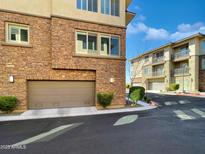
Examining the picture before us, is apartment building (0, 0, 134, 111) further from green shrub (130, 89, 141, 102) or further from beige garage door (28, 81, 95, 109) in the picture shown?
green shrub (130, 89, 141, 102)

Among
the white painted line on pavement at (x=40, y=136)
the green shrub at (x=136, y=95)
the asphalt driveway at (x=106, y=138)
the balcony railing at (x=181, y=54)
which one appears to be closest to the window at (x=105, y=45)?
the green shrub at (x=136, y=95)

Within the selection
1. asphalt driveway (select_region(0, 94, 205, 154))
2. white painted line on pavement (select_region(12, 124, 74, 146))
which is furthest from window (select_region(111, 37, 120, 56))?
white painted line on pavement (select_region(12, 124, 74, 146))

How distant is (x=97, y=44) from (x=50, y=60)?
3.76 meters

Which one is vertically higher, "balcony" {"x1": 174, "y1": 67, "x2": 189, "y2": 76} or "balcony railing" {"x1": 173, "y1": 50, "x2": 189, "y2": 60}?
"balcony railing" {"x1": 173, "y1": 50, "x2": 189, "y2": 60}

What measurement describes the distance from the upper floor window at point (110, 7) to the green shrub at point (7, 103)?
9184 millimetres

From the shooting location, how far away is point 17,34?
993 cm

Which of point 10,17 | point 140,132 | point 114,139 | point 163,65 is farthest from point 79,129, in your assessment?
point 163,65

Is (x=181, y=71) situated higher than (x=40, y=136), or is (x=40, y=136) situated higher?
(x=181, y=71)

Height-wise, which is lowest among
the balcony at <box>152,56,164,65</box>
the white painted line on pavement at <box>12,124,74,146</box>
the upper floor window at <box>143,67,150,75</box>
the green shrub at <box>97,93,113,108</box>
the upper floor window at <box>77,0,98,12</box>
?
the white painted line on pavement at <box>12,124,74,146</box>

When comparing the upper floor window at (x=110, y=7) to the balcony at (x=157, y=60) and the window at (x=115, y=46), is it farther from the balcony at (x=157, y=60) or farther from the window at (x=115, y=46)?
the balcony at (x=157, y=60)

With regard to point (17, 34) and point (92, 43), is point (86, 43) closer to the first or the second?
point (92, 43)

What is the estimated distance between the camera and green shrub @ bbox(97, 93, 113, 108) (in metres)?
11.0

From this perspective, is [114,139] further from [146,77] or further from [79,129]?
[146,77]

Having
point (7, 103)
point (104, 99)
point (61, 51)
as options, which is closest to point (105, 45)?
point (61, 51)
